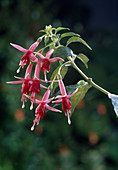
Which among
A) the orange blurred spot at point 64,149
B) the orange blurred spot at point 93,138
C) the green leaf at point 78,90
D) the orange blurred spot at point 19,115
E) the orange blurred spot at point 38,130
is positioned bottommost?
the orange blurred spot at point 64,149

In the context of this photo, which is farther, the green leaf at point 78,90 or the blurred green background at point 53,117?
the blurred green background at point 53,117

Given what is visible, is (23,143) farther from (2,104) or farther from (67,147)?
(67,147)

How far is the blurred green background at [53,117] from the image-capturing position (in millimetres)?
1571

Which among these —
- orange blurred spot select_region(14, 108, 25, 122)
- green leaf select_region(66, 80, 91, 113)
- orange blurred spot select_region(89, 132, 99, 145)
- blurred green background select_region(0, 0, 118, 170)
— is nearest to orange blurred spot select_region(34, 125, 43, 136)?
blurred green background select_region(0, 0, 118, 170)

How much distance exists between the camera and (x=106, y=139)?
212 cm

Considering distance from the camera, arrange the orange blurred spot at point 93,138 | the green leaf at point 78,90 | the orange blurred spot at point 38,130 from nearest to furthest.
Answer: the green leaf at point 78,90 → the orange blurred spot at point 38,130 → the orange blurred spot at point 93,138

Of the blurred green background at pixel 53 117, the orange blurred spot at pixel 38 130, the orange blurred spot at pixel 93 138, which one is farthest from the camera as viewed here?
the orange blurred spot at pixel 93 138

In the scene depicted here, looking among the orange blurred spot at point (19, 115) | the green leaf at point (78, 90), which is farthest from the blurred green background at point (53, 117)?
the green leaf at point (78, 90)

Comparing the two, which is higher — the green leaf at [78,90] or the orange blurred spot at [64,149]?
the green leaf at [78,90]

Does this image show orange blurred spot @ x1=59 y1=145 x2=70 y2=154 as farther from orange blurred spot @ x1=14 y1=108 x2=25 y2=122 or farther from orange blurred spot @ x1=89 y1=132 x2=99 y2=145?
orange blurred spot @ x1=14 y1=108 x2=25 y2=122

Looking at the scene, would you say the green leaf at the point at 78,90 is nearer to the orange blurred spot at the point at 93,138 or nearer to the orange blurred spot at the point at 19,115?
the orange blurred spot at the point at 19,115

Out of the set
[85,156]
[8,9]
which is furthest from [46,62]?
[8,9]

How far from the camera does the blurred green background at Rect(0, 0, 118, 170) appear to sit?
5.16 ft

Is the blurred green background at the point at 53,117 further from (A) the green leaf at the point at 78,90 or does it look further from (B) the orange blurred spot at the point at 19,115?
(A) the green leaf at the point at 78,90
